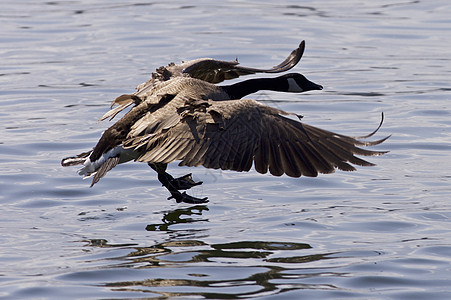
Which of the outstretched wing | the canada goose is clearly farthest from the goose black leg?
the outstretched wing

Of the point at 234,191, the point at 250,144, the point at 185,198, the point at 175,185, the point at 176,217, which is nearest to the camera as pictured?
the point at 250,144

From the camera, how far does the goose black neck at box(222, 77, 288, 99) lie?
9.96 metres

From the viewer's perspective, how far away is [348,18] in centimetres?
2117

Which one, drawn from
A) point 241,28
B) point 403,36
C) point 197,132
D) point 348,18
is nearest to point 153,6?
point 241,28

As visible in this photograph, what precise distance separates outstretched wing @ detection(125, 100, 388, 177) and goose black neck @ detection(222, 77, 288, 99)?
4.92 ft

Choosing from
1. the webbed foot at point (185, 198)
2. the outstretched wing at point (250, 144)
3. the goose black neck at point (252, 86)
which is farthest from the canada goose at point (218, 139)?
the webbed foot at point (185, 198)

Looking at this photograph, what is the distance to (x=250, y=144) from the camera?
8.12m

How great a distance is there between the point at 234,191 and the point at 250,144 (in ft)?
6.90

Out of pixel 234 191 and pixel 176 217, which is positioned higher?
pixel 234 191

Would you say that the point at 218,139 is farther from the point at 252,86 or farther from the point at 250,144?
the point at 252,86

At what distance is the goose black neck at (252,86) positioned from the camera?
996 centimetres

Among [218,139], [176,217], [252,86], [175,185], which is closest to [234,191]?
[175,185]

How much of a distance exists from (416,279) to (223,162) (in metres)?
Answer: 1.99

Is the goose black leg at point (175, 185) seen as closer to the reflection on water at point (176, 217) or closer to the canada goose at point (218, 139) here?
the reflection on water at point (176, 217)
